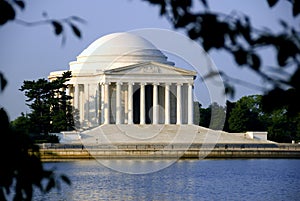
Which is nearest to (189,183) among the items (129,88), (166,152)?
(166,152)

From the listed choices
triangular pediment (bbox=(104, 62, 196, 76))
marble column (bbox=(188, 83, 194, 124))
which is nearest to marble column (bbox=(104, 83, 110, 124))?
triangular pediment (bbox=(104, 62, 196, 76))

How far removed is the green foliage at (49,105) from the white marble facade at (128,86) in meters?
5.18

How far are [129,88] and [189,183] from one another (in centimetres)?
5710

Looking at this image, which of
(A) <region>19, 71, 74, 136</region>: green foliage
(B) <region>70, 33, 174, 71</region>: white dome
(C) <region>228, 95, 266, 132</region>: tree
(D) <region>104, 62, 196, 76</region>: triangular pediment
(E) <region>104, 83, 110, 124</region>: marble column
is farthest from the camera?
(B) <region>70, 33, 174, 71</region>: white dome

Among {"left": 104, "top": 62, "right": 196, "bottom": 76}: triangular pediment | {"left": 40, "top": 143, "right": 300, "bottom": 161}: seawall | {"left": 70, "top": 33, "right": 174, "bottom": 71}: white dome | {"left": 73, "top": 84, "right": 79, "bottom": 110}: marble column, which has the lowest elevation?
{"left": 40, "top": 143, "right": 300, "bottom": 161}: seawall

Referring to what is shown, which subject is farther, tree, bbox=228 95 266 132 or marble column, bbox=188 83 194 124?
tree, bbox=228 95 266 132

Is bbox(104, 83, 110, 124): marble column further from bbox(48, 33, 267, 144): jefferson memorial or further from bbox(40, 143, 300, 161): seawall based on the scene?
bbox(40, 143, 300, 161): seawall

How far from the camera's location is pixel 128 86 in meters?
101

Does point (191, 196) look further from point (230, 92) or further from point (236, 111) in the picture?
point (236, 111)

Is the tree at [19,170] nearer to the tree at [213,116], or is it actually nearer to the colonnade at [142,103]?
the colonnade at [142,103]

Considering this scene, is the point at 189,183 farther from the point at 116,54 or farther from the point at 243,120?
the point at 116,54

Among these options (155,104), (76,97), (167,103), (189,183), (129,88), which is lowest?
(189,183)

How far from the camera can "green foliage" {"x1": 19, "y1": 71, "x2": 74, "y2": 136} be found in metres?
88.6

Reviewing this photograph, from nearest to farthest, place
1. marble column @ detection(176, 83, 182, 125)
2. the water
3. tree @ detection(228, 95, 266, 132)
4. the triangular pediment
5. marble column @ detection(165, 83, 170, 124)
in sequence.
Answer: the water < marble column @ detection(176, 83, 182, 125) < marble column @ detection(165, 83, 170, 124) < the triangular pediment < tree @ detection(228, 95, 266, 132)
